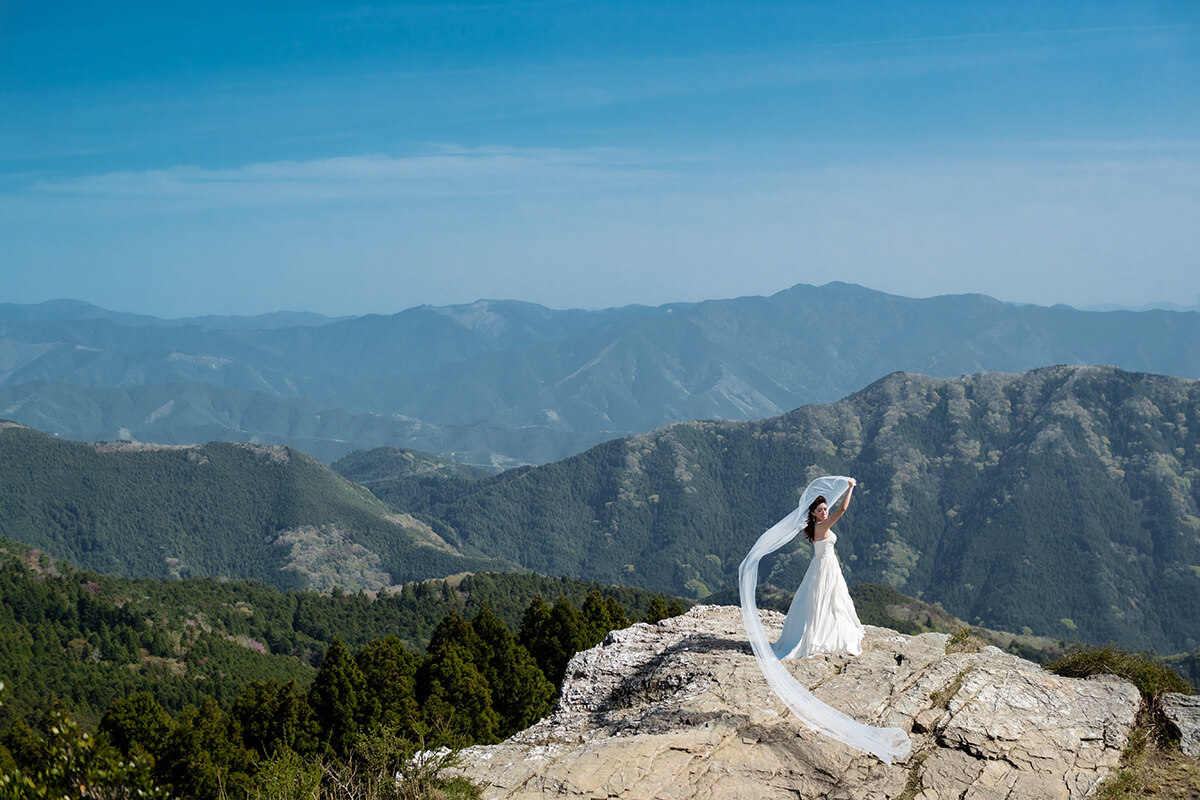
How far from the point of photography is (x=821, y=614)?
73.4 feet

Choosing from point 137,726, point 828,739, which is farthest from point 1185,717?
point 137,726

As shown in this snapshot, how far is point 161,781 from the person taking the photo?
136ft

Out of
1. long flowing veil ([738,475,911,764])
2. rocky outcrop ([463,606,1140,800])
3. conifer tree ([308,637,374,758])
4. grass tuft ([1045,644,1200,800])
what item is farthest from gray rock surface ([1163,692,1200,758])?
conifer tree ([308,637,374,758])

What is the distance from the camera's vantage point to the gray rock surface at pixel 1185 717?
1905 centimetres

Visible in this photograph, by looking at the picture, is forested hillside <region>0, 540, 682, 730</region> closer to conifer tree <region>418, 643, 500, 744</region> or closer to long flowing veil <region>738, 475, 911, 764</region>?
conifer tree <region>418, 643, 500, 744</region>

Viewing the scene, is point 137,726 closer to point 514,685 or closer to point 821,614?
point 514,685

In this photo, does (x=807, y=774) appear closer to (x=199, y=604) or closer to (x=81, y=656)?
(x=81, y=656)

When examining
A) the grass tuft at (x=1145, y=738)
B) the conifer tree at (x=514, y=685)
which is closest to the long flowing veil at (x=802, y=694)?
the grass tuft at (x=1145, y=738)

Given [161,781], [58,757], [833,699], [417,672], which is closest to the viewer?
[58,757]

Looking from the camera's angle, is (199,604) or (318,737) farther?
(199,604)

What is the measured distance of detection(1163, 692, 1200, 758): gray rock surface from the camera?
62.5 feet

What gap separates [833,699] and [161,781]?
3646 centimetres

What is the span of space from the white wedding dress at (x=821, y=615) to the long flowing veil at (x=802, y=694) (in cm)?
143

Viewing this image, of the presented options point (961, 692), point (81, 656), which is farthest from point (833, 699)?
point (81, 656)
